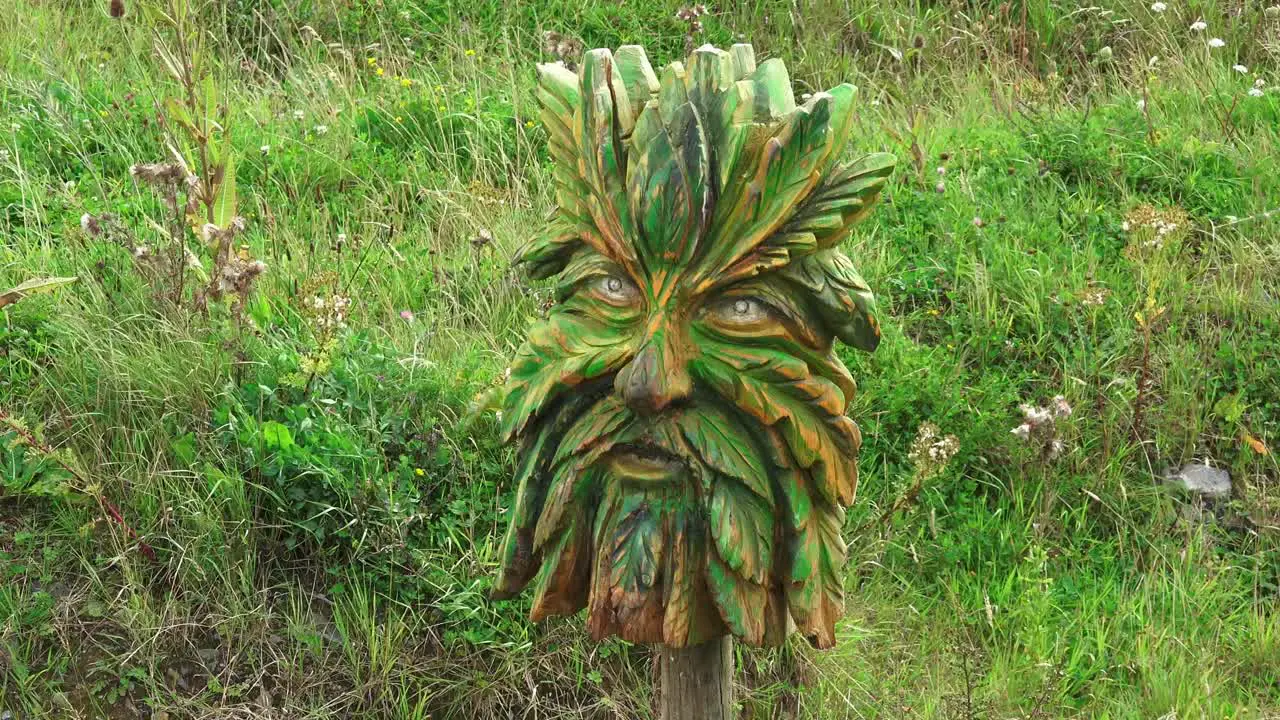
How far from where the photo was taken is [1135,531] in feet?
11.8

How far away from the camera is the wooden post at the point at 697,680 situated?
2.19m

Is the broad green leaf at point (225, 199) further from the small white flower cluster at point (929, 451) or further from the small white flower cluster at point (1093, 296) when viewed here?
A: the small white flower cluster at point (1093, 296)

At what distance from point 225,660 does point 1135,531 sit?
2509 mm

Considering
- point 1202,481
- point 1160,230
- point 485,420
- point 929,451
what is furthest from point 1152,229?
point 485,420

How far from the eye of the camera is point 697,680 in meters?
2.20

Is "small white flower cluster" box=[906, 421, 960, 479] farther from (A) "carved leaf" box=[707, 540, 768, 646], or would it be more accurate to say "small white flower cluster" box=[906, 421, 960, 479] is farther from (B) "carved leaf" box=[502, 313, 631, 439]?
(B) "carved leaf" box=[502, 313, 631, 439]

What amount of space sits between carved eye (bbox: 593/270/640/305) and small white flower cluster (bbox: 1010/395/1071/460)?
1.78 metres

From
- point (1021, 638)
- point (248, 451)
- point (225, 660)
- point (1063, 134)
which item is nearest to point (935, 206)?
point (1063, 134)

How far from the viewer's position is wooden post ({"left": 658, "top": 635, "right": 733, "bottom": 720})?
219cm

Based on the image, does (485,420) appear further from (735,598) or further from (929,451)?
(735,598)

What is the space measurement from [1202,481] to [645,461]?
8.29 feet

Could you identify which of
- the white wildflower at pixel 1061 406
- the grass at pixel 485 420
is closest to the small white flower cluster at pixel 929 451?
the grass at pixel 485 420

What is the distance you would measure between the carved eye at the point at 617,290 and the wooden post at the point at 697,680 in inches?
25.3

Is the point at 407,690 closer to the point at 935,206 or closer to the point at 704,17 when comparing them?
the point at 935,206
